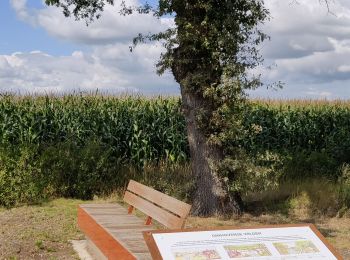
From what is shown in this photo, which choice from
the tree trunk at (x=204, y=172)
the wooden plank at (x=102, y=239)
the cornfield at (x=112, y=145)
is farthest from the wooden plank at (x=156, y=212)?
the cornfield at (x=112, y=145)

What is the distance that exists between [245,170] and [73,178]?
4295 mm

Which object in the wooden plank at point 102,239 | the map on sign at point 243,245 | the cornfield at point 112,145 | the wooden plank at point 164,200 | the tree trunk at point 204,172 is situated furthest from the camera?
the cornfield at point 112,145

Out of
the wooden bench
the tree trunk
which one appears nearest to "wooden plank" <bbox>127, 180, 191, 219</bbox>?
the wooden bench

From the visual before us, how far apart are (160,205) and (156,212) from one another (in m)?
0.16

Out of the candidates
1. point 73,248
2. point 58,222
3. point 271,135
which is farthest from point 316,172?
point 73,248

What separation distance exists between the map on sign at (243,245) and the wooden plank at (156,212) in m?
1.16

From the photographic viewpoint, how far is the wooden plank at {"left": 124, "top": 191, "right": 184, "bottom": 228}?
19.1ft

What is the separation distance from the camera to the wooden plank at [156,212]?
5.83m

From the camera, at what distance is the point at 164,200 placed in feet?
20.9

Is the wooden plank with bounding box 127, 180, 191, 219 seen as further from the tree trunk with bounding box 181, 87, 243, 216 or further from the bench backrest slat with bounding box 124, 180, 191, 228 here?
the tree trunk with bounding box 181, 87, 243, 216

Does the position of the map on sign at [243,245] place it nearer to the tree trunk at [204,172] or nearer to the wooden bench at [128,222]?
the wooden bench at [128,222]

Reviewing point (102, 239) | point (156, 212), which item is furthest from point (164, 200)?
point (102, 239)

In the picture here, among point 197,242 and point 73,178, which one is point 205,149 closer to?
point 73,178

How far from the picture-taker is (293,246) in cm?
458
